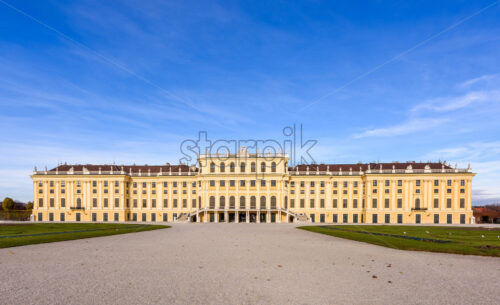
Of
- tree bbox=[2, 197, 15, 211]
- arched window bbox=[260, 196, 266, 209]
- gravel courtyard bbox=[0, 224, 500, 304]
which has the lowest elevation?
tree bbox=[2, 197, 15, 211]

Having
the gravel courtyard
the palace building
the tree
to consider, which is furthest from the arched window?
the tree

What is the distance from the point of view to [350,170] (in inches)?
2675

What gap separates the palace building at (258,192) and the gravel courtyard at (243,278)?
156ft

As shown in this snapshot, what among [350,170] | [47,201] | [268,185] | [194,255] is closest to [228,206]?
[268,185]

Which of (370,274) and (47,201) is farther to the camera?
(47,201)

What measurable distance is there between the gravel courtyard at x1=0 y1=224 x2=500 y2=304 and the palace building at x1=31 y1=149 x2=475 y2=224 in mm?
47616

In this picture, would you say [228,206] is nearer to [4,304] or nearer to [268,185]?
[268,185]

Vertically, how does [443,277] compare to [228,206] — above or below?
Result: above

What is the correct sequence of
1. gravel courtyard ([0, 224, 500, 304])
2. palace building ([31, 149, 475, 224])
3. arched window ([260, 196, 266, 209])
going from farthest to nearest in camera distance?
arched window ([260, 196, 266, 209]) < palace building ([31, 149, 475, 224]) < gravel courtyard ([0, 224, 500, 304])

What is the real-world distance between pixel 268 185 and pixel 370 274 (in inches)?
2079

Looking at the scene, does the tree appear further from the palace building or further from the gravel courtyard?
the gravel courtyard

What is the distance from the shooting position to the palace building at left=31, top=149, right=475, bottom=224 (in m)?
62.8

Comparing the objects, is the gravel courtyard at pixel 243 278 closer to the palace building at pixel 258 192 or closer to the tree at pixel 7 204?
the palace building at pixel 258 192

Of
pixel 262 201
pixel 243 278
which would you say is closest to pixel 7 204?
pixel 262 201
